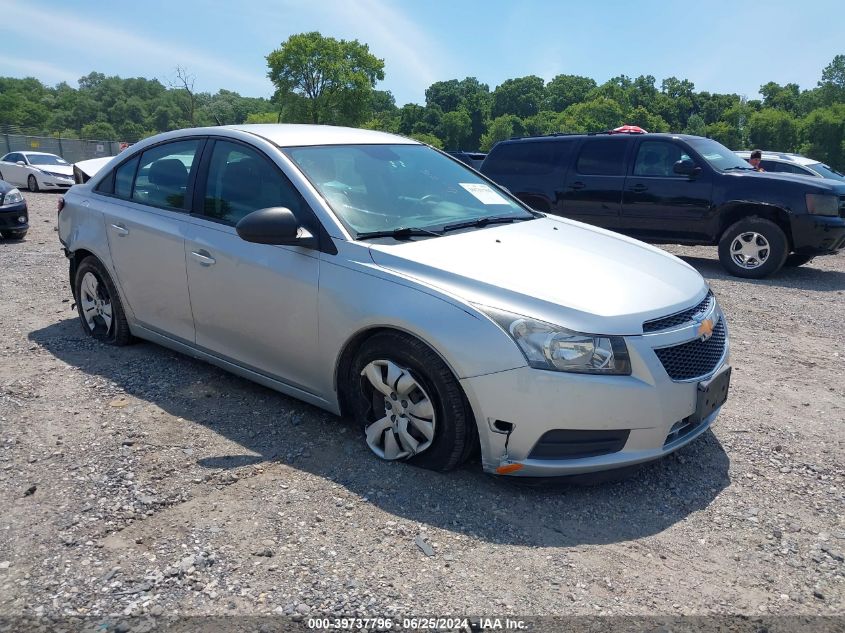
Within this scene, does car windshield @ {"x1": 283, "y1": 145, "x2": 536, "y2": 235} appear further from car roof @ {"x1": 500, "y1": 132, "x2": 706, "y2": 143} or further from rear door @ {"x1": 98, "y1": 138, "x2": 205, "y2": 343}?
car roof @ {"x1": 500, "y1": 132, "x2": 706, "y2": 143}

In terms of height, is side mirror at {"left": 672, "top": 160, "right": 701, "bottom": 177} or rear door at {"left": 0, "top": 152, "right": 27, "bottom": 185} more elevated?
side mirror at {"left": 672, "top": 160, "right": 701, "bottom": 177}

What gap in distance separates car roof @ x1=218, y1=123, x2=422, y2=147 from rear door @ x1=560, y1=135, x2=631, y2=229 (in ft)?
18.3

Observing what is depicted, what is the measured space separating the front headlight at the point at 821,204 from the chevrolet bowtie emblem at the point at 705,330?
616 centimetres

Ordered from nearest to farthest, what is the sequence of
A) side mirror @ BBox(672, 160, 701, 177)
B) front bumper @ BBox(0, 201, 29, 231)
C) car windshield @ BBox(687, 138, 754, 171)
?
1. side mirror @ BBox(672, 160, 701, 177)
2. car windshield @ BBox(687, 138, 754, 171)
3. front bumper @ BBox(0, 201, 29, 231)

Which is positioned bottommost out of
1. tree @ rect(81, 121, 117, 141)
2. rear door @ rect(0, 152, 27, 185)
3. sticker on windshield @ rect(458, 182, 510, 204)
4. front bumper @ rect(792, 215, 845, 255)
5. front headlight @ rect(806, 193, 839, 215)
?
tree @ rect(81, 121, 117, 141)

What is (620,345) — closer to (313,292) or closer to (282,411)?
(313,292)

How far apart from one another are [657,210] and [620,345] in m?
6.92

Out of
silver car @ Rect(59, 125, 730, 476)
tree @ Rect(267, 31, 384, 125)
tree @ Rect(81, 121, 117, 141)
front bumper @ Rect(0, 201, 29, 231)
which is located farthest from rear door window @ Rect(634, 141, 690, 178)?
tree @ Rect(81, 121, 117, 141)

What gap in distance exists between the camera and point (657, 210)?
9.24m

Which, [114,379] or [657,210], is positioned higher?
[657,210]

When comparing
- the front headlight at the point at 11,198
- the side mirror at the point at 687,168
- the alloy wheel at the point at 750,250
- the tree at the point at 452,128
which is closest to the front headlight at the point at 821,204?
the alloy wheel at the point at 750,250

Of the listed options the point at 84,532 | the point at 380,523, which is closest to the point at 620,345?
the point at 380,523

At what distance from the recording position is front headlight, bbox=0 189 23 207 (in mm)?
10805

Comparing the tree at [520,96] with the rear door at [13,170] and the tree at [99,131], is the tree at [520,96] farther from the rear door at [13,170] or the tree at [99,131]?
the rear door at [13,170]
